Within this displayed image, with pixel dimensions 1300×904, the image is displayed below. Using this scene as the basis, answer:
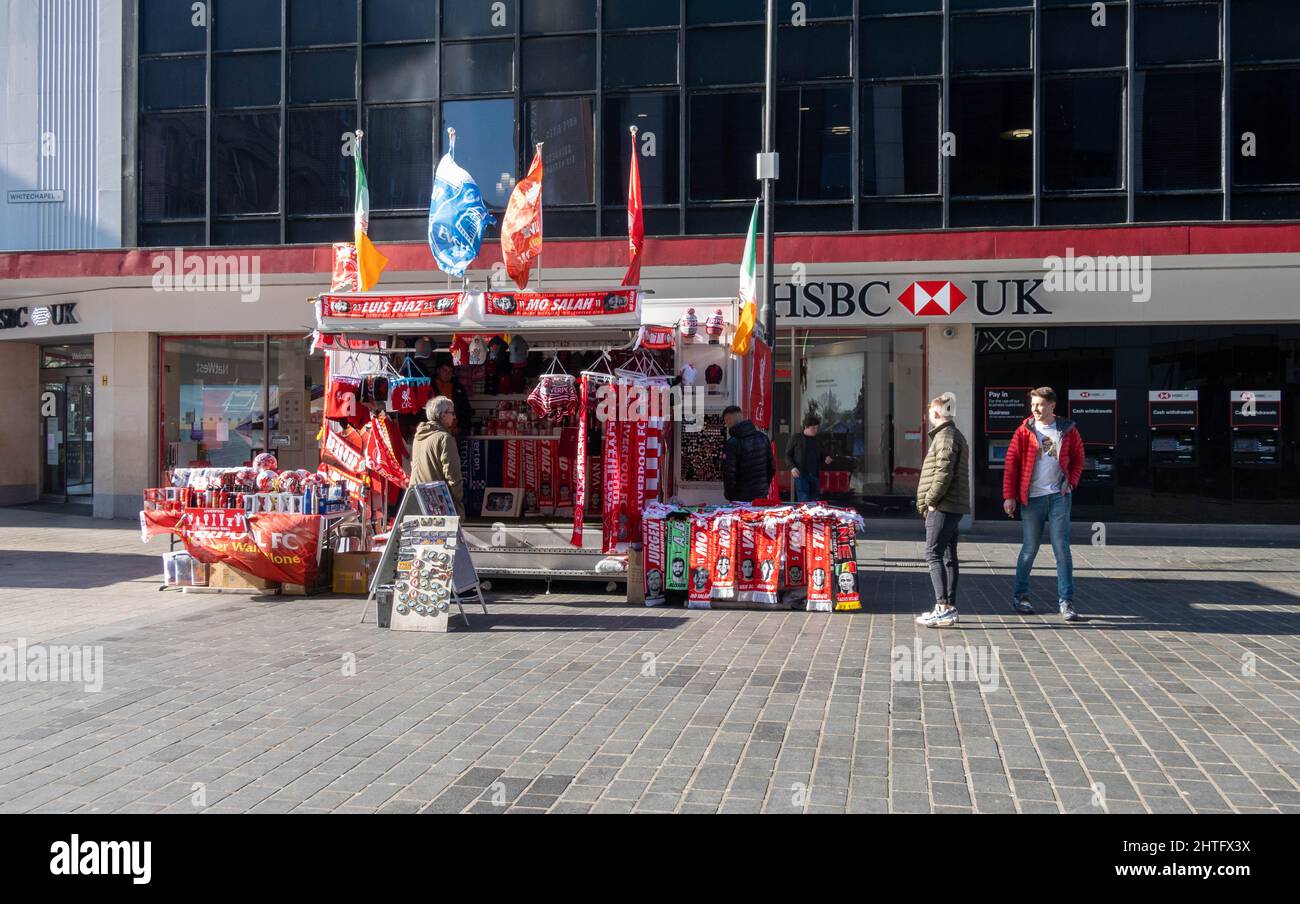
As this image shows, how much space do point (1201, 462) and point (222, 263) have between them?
1614 centimetres

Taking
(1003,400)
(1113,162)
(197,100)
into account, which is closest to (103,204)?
(197,100)

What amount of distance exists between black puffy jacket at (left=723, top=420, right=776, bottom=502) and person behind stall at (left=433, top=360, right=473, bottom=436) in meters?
3.00

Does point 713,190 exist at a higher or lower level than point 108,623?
higher

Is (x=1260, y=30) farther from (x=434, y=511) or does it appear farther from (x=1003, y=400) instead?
(x=434, y=511)

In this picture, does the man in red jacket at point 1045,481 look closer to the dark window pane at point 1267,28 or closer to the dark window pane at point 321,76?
the dark window pane at point 1267,28

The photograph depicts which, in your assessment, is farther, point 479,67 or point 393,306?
point 479,67

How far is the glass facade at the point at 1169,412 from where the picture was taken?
17.0 metres

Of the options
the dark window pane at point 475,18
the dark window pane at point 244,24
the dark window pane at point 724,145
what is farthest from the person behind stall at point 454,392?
the dark window pane at point 244,24

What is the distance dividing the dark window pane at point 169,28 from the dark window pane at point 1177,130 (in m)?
15.5

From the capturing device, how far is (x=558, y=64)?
1828 centimetres

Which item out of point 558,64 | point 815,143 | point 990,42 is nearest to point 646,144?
point 558,64

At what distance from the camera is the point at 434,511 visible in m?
9.84

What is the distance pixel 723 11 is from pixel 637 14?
1.40m

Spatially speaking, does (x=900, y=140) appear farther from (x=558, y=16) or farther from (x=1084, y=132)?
(x=558, y=16)
